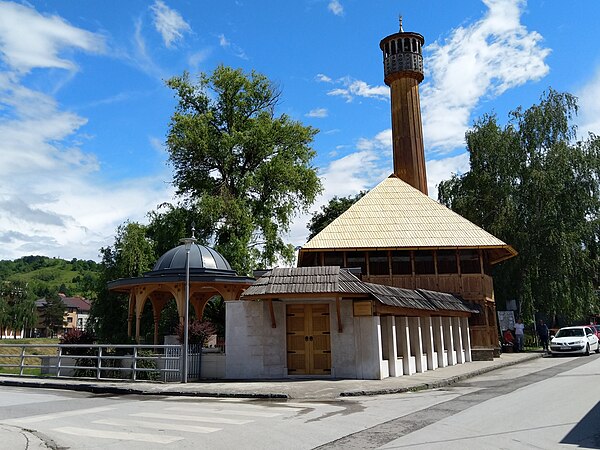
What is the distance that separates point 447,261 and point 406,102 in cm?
1553

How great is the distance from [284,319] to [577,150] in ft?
99.0

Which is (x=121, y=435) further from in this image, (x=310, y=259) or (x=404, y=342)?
(x=310, y=259)

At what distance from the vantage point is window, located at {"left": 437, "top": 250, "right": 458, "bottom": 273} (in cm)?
3097

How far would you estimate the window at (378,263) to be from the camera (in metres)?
30.9

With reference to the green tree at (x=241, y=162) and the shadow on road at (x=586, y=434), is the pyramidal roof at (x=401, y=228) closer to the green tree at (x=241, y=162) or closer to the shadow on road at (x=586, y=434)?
the green tree at (x=241, y=162)

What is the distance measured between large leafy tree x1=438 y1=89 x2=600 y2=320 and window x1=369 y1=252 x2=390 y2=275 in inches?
510

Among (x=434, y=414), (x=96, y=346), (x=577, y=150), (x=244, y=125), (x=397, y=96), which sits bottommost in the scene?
(x=434, y=414)

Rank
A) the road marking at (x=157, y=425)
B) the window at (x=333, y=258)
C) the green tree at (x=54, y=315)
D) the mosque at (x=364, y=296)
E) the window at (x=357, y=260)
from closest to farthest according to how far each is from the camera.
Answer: the road marking at (x=157, y=425)
the mosque at (x=364, y=296)
the window at (x=333, y=258)
the window at (x=357, y=260)
the green tree at (x=54, y=315)

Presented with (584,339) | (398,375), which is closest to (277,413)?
(398,375)

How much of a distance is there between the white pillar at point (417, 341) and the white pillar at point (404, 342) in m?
0.58

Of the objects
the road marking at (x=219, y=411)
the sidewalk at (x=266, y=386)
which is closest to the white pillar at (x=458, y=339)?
the sidewalk at (x=266, y=386)

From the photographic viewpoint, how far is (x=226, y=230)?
1449 inches

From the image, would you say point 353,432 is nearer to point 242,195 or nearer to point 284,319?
point 284,319

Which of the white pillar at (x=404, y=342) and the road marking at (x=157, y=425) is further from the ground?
the white pillar at (x=404, y=342)
